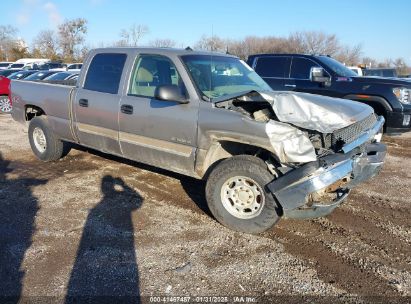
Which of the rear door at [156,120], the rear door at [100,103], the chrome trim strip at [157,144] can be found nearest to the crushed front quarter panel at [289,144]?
the rear door at [156,120]

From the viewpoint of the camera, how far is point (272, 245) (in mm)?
3805

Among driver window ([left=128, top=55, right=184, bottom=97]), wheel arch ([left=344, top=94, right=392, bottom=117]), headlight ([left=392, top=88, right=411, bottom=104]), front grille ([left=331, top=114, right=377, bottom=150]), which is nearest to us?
front grille ([left=331, top=114, right=377, bottom=150])

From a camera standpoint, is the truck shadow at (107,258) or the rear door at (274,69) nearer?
the truck shadow at (107,258)

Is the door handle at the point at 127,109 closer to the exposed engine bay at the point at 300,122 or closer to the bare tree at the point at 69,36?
the exposed engine bay at the point at 300,122

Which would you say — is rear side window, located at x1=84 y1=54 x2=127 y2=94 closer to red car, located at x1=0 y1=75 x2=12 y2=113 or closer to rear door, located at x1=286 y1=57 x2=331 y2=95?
rear door, located at x1=286 y1=57 x2=331 y2=95

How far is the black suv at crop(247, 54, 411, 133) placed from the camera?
7699mm

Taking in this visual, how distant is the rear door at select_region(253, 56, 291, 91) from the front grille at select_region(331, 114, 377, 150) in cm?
500

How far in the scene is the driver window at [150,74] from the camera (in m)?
4.66

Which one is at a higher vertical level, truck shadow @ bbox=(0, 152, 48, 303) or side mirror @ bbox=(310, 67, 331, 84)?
side mirror @ bbox=(310, 67, 331, 84)

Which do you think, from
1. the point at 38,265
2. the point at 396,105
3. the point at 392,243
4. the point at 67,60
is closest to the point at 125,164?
the point at 38,265

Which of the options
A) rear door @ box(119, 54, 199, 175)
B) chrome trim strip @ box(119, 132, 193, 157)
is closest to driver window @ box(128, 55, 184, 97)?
rear door @ box(119, 54, 199, 175)

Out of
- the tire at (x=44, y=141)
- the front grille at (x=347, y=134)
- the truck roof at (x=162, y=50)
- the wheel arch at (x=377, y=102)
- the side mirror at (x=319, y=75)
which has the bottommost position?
the tire at (x=44, y=141)

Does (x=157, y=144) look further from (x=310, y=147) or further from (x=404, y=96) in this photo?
(x=404, y=96)

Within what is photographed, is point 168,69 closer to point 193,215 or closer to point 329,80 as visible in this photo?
point 193,215
